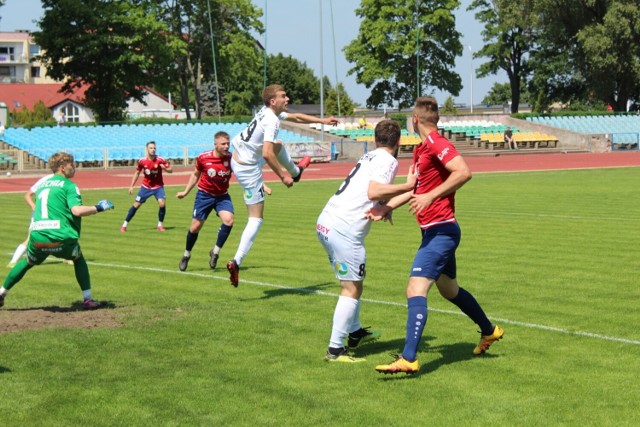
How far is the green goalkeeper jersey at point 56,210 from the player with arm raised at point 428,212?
3964mm

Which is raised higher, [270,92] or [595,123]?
[270,92]

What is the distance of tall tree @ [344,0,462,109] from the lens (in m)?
92.2

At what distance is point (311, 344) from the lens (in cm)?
910

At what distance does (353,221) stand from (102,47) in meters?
61.0

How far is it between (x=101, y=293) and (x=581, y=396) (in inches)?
271

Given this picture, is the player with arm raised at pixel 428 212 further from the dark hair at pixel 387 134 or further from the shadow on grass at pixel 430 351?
the shadow on grass at pixel 430 351

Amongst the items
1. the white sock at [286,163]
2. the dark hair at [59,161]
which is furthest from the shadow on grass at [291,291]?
the dark hair at [59,161]

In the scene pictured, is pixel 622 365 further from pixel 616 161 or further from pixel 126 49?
pixel 126 49

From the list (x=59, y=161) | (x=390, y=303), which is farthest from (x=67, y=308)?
(x=390, y=303)

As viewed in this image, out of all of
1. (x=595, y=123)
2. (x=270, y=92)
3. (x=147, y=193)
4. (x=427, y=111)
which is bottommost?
(x=147, y=193)

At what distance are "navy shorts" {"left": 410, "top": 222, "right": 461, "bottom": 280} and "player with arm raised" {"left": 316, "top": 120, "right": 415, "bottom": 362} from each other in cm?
47

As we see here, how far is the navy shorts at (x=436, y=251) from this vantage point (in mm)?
7836

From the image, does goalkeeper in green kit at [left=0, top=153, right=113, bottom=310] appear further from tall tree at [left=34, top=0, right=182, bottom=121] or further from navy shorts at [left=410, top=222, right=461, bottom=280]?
tall tree at [left=34, top=0, right=182, bottom=121]

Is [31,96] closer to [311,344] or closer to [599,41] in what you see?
[599,41]
